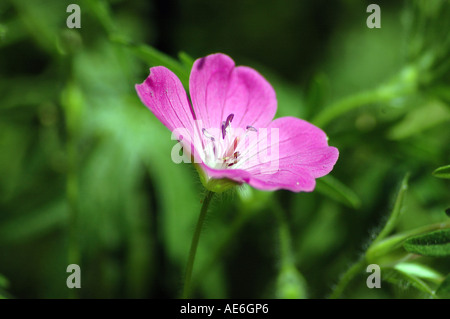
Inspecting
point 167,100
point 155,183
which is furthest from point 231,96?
point 155,183

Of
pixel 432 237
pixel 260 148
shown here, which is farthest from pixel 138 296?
pixel 432 237

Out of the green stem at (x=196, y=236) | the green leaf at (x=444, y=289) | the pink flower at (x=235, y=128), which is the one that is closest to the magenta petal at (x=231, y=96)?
the pink flower at (x=235, y=128)

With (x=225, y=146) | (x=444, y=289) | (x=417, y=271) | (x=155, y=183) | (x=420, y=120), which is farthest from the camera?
(x=155, y=183)

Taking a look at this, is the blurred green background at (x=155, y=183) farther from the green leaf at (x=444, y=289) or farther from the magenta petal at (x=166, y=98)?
the green leaf at (x=444, y=289)

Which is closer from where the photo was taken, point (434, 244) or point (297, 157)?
point (434, 244)

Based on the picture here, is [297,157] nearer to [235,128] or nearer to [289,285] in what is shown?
[235,128]

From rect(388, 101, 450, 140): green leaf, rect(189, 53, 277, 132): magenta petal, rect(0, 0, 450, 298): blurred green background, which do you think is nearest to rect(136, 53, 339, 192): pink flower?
rect(189, 53, 277, 132): magenta petal

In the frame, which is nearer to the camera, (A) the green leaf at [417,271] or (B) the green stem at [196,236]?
(B) the green stem at [196,236]
